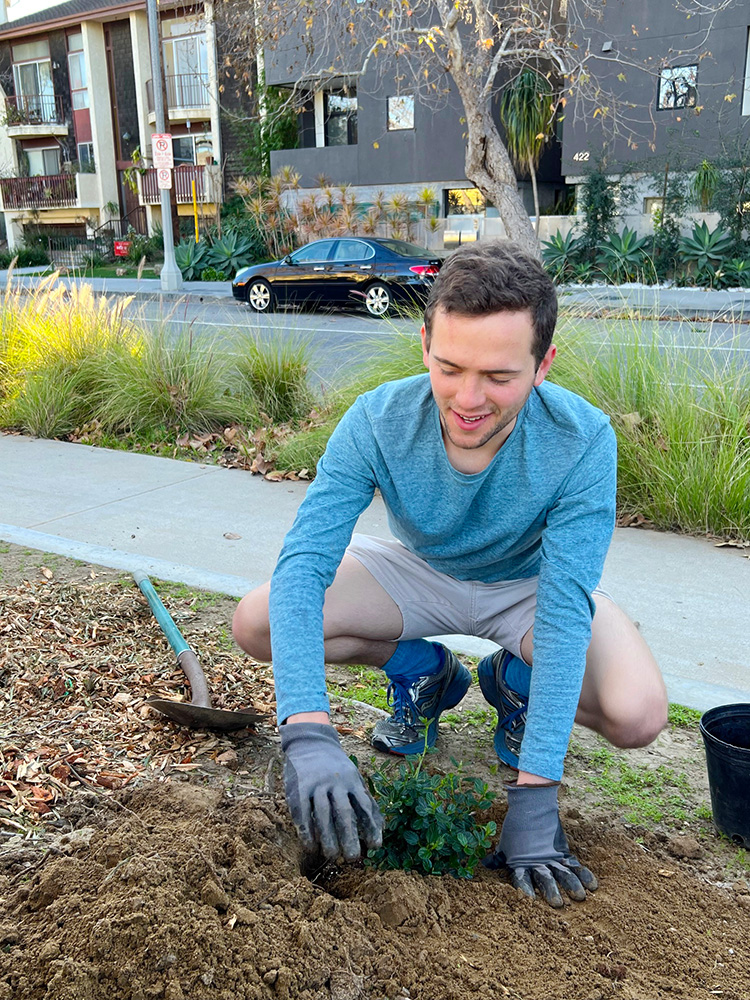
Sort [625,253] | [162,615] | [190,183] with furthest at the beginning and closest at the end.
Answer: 1. [190,183]
2. [625,253]
3. [162,615]

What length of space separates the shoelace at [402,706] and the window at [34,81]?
38.9 m

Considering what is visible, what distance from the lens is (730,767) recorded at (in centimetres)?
242

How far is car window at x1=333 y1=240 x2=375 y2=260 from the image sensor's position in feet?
51.9

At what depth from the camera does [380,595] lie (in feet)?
9.31

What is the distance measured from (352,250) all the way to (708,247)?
7.32 metres

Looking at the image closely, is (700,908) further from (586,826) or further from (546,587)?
(546,587)

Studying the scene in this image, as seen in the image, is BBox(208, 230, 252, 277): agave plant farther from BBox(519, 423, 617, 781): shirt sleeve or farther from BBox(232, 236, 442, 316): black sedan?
BBox(519, 423, 617, 781): shirt sleeve

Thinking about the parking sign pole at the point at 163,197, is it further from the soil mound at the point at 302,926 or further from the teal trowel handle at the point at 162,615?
the soil mound at the point at 302,926

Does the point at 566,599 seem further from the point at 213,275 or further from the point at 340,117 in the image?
the point at 340,117

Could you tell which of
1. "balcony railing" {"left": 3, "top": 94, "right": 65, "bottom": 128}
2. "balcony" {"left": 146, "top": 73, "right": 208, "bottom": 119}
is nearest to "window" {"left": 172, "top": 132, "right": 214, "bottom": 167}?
"balcony" {"left": 146, "top": 73, "right": 208, "bottom": 119}

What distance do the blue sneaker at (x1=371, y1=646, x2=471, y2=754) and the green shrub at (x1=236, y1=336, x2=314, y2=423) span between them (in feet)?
14.0

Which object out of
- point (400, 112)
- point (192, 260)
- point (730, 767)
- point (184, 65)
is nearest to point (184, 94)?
point (184, 65)

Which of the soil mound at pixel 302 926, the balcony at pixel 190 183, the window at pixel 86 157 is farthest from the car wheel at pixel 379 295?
the window at pixel 86 157

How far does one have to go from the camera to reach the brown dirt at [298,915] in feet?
5.94
